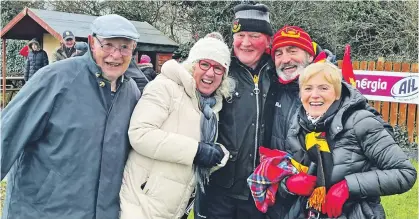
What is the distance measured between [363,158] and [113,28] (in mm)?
1669

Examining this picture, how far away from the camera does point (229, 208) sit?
3693 millimetres

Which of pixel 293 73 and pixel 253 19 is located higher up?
pixel 253 19

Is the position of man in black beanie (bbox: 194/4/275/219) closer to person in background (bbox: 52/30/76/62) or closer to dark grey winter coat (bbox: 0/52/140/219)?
dark grey winter coat (bbox: 0/52/140/219)

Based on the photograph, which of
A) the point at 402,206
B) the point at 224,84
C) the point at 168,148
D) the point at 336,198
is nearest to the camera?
the point at 336,198

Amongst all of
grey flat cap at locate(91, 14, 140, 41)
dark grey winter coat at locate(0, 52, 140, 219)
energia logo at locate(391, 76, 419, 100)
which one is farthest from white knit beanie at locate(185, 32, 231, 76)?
energia logo at locate(391, 76, 419, 100)

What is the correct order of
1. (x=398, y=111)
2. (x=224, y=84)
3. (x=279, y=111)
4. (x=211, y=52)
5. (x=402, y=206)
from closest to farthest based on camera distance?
(x=211, y=52), (x=224, y=84), (x=279, y=111), (x=402, y=206), (x=398, y=111)

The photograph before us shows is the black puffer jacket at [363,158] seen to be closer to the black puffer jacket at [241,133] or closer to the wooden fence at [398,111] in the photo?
the black puffer jacket at [241,133]

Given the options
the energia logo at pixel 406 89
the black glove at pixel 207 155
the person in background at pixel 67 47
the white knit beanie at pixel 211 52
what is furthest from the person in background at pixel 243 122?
the person in background at pixel 67 47

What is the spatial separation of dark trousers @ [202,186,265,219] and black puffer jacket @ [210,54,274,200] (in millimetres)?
60

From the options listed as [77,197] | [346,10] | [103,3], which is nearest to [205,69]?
[77,197]

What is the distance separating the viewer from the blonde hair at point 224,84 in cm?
340

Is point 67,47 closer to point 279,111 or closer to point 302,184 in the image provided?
point 279,111

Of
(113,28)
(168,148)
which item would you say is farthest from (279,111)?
(113,28)

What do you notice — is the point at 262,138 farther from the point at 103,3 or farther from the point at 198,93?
the point at 103,3
